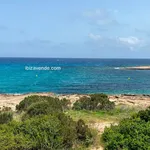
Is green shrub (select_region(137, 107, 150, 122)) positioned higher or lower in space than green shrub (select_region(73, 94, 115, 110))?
higher

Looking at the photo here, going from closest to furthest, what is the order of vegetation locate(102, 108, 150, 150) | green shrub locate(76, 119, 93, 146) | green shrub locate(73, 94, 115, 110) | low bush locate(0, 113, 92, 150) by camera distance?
vegetation locate(102, 108, 150, 150) → low bush locate(0, 113, 92, 150) → green shrub locate(76, 119, 93, 146) → green shrub locate(73, 94, 115, 110)

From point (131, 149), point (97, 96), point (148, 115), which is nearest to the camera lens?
point (131, 149)

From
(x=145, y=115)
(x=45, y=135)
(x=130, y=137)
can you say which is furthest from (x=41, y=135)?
(x=145, y=115)

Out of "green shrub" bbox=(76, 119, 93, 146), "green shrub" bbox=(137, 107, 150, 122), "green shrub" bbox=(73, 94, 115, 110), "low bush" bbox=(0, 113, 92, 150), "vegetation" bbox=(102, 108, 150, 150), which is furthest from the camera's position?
"green shrub" bbox=(73, 94, 115, 110)

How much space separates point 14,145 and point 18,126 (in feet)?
4.59

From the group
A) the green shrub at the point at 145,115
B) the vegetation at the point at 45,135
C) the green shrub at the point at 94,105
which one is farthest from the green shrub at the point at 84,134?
the green shrub at the point at 94,105

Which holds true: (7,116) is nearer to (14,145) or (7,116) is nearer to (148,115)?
(14,145)

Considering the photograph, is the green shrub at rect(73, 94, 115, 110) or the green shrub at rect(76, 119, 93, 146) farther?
the green shrub at rect(73, 94, 115, 110)

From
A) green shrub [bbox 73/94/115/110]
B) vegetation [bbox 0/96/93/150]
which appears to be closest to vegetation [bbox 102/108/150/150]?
vegetation [bbox 0/96/93/150]

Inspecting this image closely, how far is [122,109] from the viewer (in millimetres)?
23328

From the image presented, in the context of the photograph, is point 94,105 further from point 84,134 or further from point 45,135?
point 45,135

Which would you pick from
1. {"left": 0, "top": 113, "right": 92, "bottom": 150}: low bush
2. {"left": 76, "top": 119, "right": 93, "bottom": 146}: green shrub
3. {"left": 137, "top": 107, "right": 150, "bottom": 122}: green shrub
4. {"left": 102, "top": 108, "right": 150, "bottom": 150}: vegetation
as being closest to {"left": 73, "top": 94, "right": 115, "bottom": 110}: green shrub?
{"left": 137, "top": 107, "right": 150, "bottom": 122}: green shrub

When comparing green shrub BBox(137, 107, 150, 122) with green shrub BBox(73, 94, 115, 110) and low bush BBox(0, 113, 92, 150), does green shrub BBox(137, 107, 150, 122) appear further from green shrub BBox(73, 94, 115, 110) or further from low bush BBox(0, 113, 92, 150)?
green shrub BBox(73, 94, 115, 110)

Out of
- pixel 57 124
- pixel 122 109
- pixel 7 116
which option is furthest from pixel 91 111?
pixel 57 124
